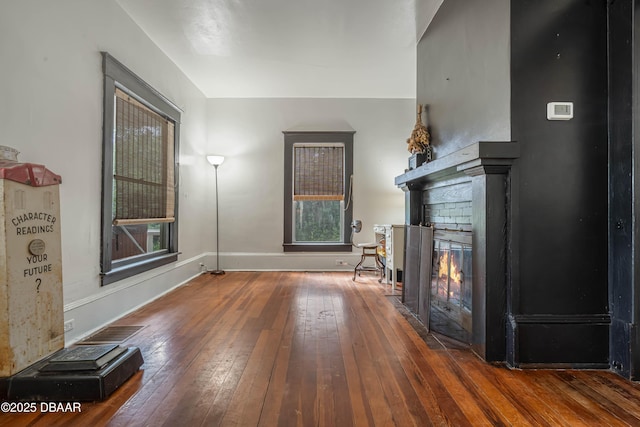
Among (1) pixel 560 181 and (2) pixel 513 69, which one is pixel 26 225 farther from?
(1) pixel 560 181

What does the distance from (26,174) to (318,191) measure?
4.38 m

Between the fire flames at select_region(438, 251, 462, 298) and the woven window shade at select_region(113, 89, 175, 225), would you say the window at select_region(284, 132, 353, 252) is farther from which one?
the fire flames at select_region(438, 251, 462, 298)

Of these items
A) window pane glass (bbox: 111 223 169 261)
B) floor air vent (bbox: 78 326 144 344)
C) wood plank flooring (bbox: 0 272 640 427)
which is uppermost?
window pane glass (bbox: 111 223 169 261)

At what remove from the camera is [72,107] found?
2697 mm

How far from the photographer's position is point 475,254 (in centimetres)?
243

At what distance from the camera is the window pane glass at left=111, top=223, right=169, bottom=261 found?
3.47 meters

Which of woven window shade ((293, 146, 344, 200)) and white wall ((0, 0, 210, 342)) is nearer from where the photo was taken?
white wall ((0, 0, 210, 342))

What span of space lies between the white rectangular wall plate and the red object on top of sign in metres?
3.35

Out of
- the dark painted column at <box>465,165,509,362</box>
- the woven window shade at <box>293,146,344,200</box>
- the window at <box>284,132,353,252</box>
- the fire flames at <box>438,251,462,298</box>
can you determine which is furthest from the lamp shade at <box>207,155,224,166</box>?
the dark painted column at <box>465,165,509,362</box>

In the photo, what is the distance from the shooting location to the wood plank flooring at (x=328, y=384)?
5.53 ft

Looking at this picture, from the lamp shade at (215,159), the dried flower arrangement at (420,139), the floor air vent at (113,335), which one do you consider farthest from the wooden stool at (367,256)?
the floor air vent at (113,335)

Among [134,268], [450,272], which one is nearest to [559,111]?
[450,272]

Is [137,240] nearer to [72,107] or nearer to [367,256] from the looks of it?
[72,107]

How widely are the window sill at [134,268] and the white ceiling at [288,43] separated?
8.78 feet
